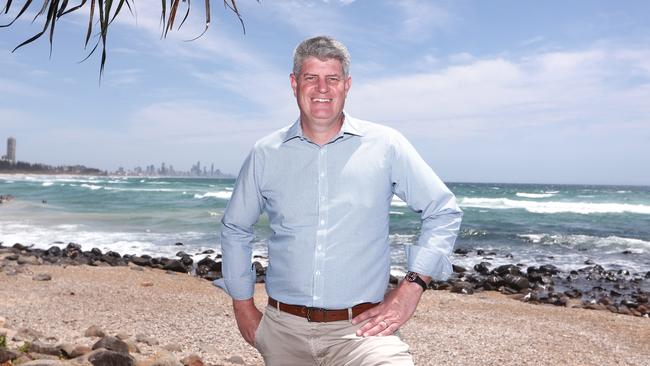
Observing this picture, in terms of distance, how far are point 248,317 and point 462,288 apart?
10475 millimetres

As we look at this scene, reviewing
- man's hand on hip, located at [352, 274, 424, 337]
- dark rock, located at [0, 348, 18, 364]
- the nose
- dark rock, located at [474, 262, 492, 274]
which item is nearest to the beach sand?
dark rock, located at [0, 348, 18, 364]

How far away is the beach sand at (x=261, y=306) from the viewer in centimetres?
640

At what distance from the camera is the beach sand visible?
6398mm

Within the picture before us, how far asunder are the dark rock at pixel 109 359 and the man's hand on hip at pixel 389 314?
2.86 metres

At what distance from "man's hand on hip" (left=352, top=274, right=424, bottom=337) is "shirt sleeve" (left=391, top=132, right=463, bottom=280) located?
0.11 metres

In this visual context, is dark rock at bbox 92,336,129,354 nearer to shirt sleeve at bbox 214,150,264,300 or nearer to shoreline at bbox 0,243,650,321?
shirt sleeve at bbox 214,150,264,300

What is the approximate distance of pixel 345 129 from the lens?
234cm

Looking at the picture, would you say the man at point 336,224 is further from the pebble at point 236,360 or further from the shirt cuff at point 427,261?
the pebble at point 236,360

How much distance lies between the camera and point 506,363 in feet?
20.3

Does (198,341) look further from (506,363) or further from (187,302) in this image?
(506,363)

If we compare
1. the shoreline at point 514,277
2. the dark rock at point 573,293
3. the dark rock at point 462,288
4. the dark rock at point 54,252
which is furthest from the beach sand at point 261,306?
the dark rock at point 54,252

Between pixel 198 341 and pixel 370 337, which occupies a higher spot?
pixel 370 337

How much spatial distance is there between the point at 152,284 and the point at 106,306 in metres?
2.70

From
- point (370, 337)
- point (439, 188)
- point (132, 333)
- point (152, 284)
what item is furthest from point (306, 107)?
point (152, 284)
